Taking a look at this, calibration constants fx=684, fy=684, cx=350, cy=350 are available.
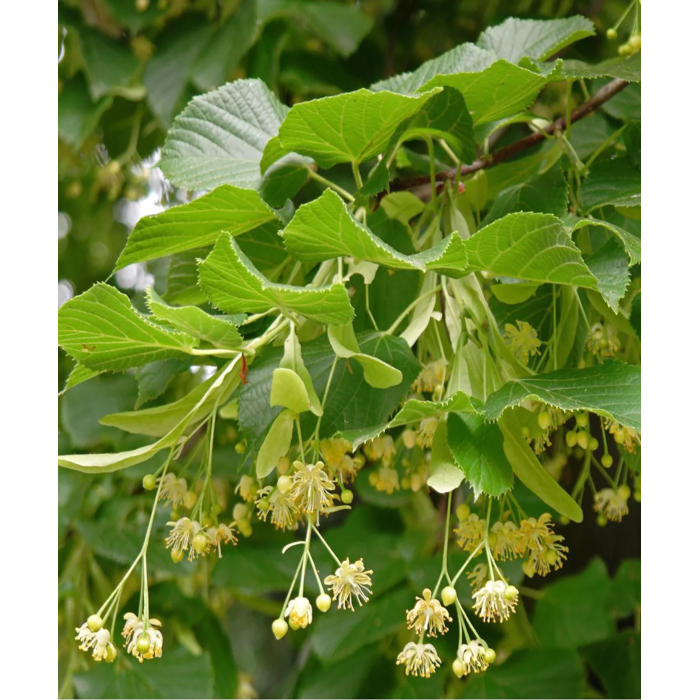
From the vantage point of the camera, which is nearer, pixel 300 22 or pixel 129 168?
pixel 300 22

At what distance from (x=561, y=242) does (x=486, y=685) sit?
484 millimetres

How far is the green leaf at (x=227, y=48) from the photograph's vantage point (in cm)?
78

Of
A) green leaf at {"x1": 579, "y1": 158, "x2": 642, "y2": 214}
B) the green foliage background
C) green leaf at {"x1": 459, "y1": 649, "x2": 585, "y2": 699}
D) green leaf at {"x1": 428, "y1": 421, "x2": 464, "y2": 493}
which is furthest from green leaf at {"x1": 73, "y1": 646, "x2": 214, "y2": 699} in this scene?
green leaf at {"x1": 579, "y1": 158, "x2": 642, "y2": 214}

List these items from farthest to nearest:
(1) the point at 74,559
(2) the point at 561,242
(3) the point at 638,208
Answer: (1) the point at 74,559 → (3) the point at 638,208 → (2) the point at 561,242

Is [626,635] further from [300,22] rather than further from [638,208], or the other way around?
[300,22]

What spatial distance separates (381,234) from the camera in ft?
1.55

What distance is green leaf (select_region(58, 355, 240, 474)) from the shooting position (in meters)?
0.36

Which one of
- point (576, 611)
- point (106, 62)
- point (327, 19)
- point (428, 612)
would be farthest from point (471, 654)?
point (106, 62)

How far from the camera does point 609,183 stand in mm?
455

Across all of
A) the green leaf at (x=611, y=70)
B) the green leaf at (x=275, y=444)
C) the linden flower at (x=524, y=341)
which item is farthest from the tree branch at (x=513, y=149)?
the green leaf at (x=275, y=444)

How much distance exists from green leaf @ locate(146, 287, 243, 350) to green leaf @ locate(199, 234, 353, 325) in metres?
0.01

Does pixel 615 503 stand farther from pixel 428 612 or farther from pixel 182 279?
pixel 182 279

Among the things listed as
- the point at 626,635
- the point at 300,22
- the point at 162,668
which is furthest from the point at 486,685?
the point at 300,22

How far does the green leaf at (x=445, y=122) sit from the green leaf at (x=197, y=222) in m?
0.10
